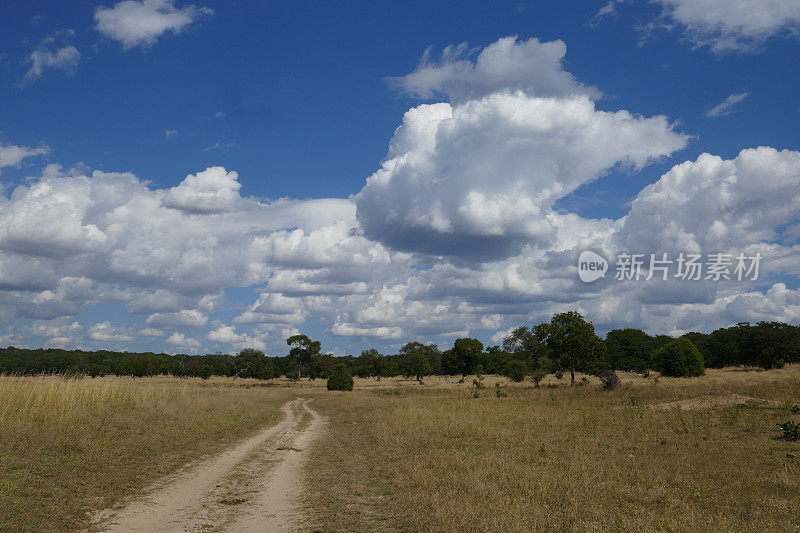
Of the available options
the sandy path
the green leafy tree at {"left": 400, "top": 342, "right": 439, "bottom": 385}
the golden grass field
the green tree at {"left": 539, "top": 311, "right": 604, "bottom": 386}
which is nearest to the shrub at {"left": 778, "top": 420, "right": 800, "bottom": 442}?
the golden grass field

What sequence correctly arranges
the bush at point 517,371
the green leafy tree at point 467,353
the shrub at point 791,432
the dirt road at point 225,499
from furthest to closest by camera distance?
the green leafy tree at point 467,353 < the bush at point 517,371 < the shrub at point 791,432 < the dirt road at point 225,499

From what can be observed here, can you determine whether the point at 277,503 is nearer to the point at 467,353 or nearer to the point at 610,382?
the point at 610,382

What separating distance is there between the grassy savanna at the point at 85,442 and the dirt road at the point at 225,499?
73cm

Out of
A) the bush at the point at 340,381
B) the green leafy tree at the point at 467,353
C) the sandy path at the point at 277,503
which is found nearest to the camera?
the sandy path at the point at 277,503

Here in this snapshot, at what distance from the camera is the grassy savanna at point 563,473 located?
905 centimetres

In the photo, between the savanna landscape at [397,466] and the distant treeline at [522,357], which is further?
the distant treeline at [522,357]

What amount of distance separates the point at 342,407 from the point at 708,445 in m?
26.3

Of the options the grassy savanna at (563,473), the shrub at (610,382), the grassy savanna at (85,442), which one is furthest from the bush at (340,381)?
the grassy savanna at (563,473)

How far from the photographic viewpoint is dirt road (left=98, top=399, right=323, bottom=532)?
9.09 meters

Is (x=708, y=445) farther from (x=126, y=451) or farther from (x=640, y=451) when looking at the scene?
(x=126, y=451)

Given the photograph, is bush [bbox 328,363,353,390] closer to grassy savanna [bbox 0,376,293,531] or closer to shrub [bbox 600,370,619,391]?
shrub [bbox 600,370,619,391]

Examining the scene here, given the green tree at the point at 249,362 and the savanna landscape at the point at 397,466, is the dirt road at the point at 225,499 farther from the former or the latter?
the green tree at the point at 249,362

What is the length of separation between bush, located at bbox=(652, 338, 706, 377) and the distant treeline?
333 cm

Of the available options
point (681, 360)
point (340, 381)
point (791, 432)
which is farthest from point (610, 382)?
point (340, 381)
